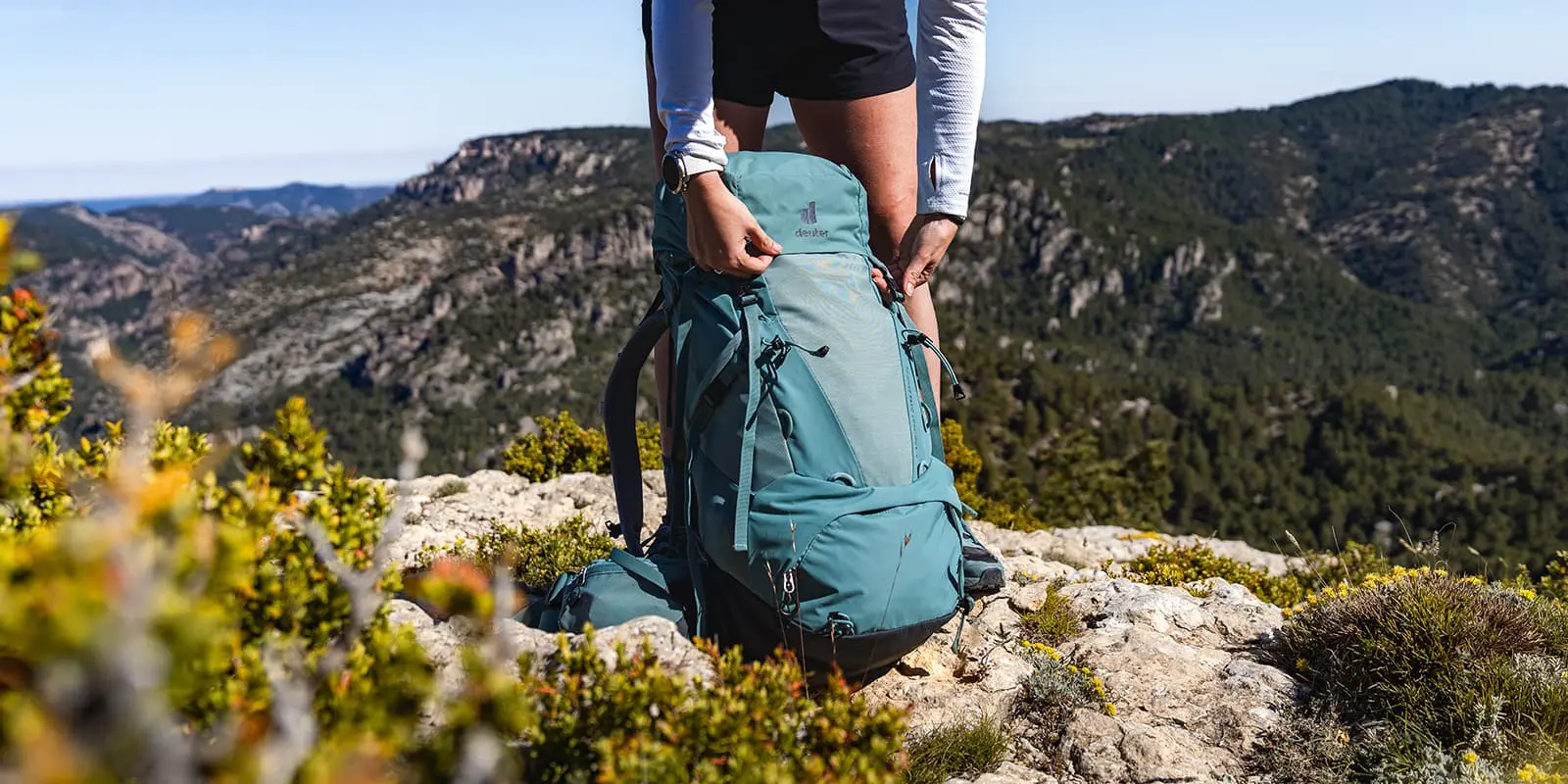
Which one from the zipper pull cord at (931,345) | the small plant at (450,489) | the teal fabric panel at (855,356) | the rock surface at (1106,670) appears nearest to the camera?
the rock surface at (1106,670)

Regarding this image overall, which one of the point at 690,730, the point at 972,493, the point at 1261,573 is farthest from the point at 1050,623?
the point at 972,493

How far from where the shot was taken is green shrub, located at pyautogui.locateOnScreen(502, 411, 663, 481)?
697 centimetres

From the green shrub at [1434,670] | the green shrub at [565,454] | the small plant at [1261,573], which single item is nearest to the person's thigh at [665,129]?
the green shrub at [1434,670]

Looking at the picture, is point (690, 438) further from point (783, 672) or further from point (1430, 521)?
point (1430, 521)

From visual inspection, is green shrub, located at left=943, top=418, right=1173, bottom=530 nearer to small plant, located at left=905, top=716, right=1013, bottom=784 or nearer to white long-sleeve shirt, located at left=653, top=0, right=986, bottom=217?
white long-sleeve shirt, located at left=653, top=0, right=986, bottom=217

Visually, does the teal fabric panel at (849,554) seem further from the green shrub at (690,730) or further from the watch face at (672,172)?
the watch face at (672,172)

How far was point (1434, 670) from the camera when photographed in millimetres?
2773

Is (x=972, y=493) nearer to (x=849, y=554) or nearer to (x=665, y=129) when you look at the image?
(x=665, y=129)

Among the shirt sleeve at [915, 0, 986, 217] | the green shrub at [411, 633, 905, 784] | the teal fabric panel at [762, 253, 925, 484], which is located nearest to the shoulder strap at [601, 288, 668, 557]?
the teal fabric panel at [762, 253, 925, 484]

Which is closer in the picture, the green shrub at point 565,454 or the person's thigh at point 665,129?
the person's thigh at point 665,129

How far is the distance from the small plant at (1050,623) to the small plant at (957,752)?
90 cm

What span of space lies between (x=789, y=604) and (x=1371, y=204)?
22636 centimetres

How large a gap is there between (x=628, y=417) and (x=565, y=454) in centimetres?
408

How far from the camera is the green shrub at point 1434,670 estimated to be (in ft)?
8.22
